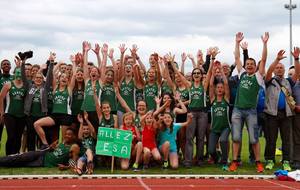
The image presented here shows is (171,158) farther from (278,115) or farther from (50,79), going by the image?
(50,79)

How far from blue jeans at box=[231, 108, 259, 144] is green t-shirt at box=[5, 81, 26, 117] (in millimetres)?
4846

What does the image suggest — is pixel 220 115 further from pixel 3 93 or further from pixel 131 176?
pixel 3 93

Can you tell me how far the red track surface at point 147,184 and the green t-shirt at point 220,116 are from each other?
192 centimetres

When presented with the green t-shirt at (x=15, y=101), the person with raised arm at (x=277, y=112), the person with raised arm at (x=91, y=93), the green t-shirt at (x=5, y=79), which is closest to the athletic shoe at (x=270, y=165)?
the person with raised arm at (x=277, y=112)

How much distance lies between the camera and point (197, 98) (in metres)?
11.0

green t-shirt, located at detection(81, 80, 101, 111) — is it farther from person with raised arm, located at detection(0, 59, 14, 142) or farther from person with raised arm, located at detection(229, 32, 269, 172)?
person with raised arm, located at detection(229, 32, 269, 172)

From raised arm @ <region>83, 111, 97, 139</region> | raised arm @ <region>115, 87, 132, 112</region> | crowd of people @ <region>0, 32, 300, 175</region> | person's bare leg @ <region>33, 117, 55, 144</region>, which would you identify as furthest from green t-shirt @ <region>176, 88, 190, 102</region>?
person's bare leg @ <region>33, 117, 55, 144</region>

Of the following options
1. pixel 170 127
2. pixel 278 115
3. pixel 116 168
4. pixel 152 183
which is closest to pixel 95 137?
pixel 116 168

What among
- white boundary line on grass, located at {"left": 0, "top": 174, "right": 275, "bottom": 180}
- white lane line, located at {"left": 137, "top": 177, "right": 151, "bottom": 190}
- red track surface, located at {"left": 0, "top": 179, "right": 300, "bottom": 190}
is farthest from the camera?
white boundary line on grass, located at {"left": 0, "top": 174, "right": 275, "bottom": 180}

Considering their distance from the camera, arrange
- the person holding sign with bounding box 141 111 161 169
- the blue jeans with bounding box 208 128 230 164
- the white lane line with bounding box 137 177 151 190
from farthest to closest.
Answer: the blue jeans with bounding box 208 128 230 164
the person holding sign with bounding box 141 111 161 169
the white lane line with bounding box 137 177 151 190

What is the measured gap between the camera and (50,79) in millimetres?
11375

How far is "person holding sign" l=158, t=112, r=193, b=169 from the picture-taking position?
1056cm

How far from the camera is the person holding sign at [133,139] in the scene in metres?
10.4

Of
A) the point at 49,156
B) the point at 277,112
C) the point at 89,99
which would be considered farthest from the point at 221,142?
the point at 49,156
